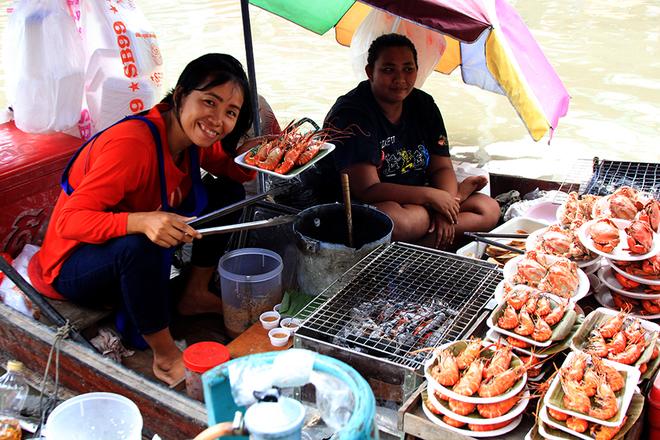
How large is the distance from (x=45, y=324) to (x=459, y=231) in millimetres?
2666

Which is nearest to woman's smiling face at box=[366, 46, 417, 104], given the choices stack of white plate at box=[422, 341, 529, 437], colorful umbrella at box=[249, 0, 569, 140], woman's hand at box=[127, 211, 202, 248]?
colorful umbrella at box=[249, 0, 569, 140]

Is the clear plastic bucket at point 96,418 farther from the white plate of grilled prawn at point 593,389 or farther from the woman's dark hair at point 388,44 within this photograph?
the woman's dark hair at point 388,44

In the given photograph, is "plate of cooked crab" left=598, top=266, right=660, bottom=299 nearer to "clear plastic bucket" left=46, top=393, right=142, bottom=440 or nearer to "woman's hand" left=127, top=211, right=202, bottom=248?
"woman's hand" left=127, top=211, right=202, bottom=248

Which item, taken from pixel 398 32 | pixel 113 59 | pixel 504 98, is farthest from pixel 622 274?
pixel 504 98

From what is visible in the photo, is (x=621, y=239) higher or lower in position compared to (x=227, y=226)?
higher

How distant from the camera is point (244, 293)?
3.46 meters

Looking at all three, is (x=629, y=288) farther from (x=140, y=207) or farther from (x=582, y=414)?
(x=140, y=207)

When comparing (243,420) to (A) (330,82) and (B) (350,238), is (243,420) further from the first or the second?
(A) (330,82)

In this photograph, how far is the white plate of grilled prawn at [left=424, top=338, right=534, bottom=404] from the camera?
2.04 m

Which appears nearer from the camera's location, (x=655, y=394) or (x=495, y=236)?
(x=655, y=394)

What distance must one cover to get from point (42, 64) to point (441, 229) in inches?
105

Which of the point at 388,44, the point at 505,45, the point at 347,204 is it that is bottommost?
the point at 347,204

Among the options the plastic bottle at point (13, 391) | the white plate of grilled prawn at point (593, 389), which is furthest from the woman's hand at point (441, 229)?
the plastic bottle at point (13, 391)

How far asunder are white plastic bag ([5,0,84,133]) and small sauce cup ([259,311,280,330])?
1.78 meters
